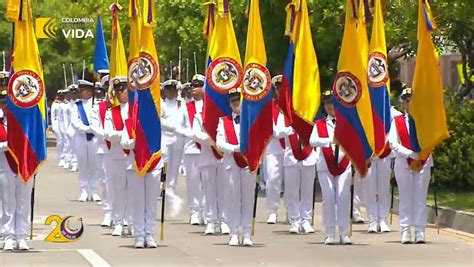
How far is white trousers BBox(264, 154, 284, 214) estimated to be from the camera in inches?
775

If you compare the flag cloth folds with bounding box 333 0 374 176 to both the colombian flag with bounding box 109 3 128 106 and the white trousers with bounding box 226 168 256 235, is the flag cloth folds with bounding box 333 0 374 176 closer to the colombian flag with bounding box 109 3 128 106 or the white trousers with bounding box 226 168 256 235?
the white trousers with bounding box 226 168 256 235

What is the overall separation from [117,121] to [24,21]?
1.79m

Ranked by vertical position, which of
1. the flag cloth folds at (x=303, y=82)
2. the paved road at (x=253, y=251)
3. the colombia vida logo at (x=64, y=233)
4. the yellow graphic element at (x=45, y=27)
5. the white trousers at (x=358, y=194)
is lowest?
the paved road at (x=253, y=251)

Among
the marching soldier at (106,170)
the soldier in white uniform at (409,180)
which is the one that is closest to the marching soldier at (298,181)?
the soldier in white uniform at (409,180)

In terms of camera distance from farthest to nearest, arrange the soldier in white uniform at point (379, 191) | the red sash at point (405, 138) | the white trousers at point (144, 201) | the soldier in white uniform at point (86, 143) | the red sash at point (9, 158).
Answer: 1. the soldier in white uniform at point (86, 143)
2. the soldier in white uniform at point (379, 191)
3. the red sash at point (405, 138)
4. the white trousers at point (144, 201)
5. the red sash at point (9, 158)

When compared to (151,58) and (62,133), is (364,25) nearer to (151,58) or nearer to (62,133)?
(151,58)

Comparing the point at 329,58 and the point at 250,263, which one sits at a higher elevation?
the point at 329,58

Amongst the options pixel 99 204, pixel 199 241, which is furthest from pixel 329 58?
pixel 199 241

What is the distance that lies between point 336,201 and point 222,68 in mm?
2647

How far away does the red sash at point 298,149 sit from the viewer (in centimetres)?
1858

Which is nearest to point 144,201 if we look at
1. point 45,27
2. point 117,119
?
point 117,119

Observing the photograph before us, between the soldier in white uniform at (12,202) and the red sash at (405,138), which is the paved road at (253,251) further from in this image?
the red sash at (405,138)

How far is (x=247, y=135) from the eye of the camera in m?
16.5

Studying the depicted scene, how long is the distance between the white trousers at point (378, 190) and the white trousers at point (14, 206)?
16.6ft
